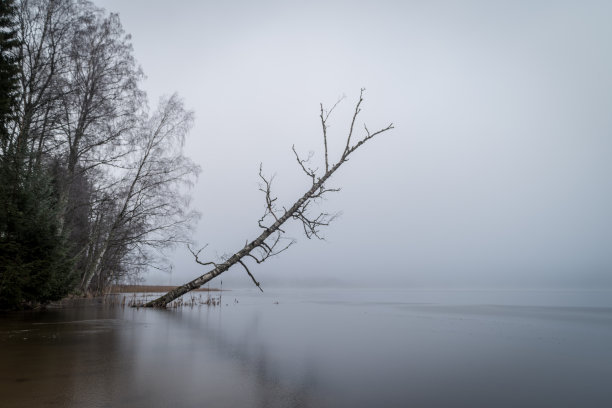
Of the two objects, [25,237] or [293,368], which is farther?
[25,237]

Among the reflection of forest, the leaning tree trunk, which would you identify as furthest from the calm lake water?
the leaning tree trunk

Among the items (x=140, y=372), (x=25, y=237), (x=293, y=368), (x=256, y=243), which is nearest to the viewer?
(x=140, y=372)

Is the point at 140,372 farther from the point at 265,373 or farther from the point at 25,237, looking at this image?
the point at 25,237

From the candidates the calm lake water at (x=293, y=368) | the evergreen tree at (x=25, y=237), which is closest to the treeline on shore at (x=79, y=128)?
the evergreen tree at (x=25, y=237)

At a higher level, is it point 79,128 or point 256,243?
point 79,128

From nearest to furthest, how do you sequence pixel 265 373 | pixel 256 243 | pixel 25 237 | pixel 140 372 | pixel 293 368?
1. pixel 140 372
2. pixel 265 373
3. pixel 293 368
4. pixel 25 237
5. pixel 256 243

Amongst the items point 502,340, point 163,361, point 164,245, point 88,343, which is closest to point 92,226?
point 164,245

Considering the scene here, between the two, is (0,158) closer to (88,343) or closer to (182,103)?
(88,343)

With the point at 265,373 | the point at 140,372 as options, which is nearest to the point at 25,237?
the point at 140,372

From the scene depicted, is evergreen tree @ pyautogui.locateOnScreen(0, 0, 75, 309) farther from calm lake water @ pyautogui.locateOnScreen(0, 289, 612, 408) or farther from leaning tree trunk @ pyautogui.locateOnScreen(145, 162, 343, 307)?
leaning tree trunk @ pyautogui.locateOnScreen(145, 162, 343, 307)

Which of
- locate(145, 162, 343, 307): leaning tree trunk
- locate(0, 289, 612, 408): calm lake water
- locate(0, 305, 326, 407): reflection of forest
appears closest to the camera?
locate(0, 305, 326, 407): reflection of forest

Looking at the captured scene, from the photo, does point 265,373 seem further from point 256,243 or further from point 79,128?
point 79,128

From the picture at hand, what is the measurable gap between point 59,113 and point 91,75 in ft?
Answer: 6.91

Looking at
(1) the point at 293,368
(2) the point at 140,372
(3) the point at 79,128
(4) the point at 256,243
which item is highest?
(3) the point at 79,128
